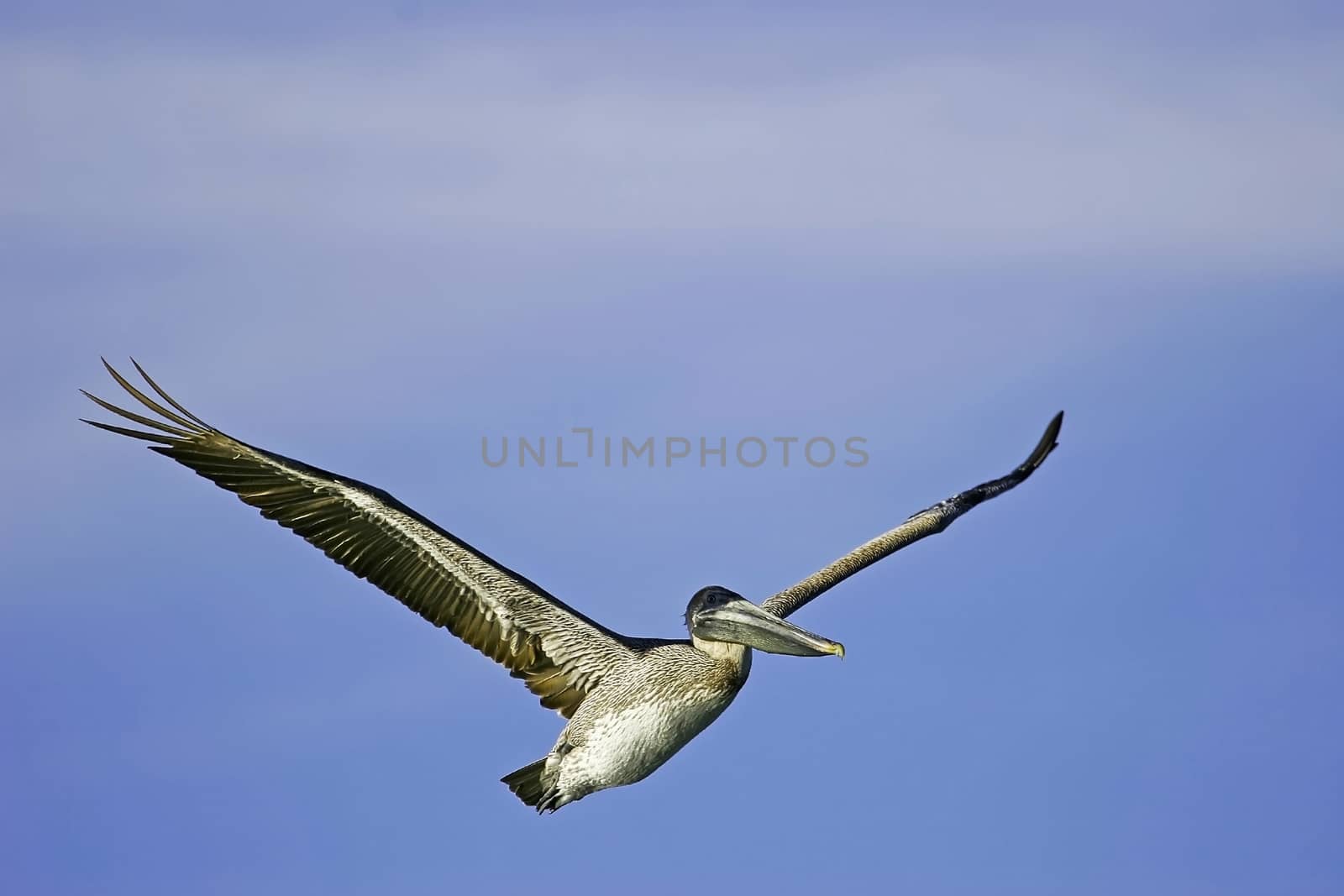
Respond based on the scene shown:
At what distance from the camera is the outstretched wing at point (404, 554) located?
16109 millimetres

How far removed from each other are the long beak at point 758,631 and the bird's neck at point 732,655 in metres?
0.07

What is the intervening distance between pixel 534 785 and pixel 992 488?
26.5 ft

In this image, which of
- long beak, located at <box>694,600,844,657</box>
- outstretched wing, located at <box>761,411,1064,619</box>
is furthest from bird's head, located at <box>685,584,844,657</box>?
outstretched wing, located at <box>761,411,1064,619</box>

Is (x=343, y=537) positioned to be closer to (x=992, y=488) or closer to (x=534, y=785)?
(x=534, y=785)

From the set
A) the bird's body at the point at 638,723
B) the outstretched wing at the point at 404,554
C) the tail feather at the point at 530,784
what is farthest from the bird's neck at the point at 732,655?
the tail feather at the point at 530,784

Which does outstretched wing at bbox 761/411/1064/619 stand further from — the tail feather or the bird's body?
the tail feather

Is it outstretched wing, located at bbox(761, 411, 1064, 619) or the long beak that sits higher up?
outstretched wing, located at bbox(761, 411, 1064, 619)

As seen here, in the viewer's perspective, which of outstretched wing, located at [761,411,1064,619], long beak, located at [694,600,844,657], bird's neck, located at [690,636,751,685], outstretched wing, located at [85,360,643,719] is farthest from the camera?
outstretched wing, located at [761,411,1064,619]

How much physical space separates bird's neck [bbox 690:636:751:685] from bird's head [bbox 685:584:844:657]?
57 millimetres

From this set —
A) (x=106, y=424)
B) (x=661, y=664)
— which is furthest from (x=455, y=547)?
(x=106, y=424)

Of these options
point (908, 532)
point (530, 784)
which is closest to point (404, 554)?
point (530, 784)

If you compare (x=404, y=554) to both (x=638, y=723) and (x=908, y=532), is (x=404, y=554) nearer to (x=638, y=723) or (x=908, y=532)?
(x=638, y=723)

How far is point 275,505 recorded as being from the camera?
639 inches

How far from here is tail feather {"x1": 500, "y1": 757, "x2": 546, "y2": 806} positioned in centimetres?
1545
